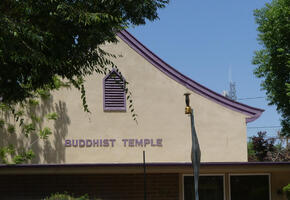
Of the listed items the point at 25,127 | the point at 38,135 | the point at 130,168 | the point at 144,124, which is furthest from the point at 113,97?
the point at 130,168

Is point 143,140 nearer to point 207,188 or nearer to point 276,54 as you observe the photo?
point 207,188

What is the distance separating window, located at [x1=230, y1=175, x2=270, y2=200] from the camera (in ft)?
65.7

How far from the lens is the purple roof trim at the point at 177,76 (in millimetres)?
21172

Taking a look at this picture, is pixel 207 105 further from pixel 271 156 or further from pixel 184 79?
pixel 271 156

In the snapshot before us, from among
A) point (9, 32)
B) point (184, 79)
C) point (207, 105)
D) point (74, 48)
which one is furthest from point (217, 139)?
point (9, 32)

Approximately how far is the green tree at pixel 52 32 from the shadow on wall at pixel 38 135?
944 centimetres

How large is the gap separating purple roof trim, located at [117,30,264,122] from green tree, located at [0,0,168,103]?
1016cm

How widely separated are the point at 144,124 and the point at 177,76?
8.13 feet

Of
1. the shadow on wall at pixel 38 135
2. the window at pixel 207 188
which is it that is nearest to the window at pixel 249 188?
the window at pixel 207 188

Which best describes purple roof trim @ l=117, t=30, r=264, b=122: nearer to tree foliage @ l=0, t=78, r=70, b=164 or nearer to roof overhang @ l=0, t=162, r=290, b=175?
tree foliage @ l=0, t=78, r=70, b=164

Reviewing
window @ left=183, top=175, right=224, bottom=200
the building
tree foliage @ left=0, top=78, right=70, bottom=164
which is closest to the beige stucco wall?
the building

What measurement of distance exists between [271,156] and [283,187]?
7.35m

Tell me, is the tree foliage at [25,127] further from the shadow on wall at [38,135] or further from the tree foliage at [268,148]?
the tree foliage at [268,148]

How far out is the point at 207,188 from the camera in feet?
65.1
